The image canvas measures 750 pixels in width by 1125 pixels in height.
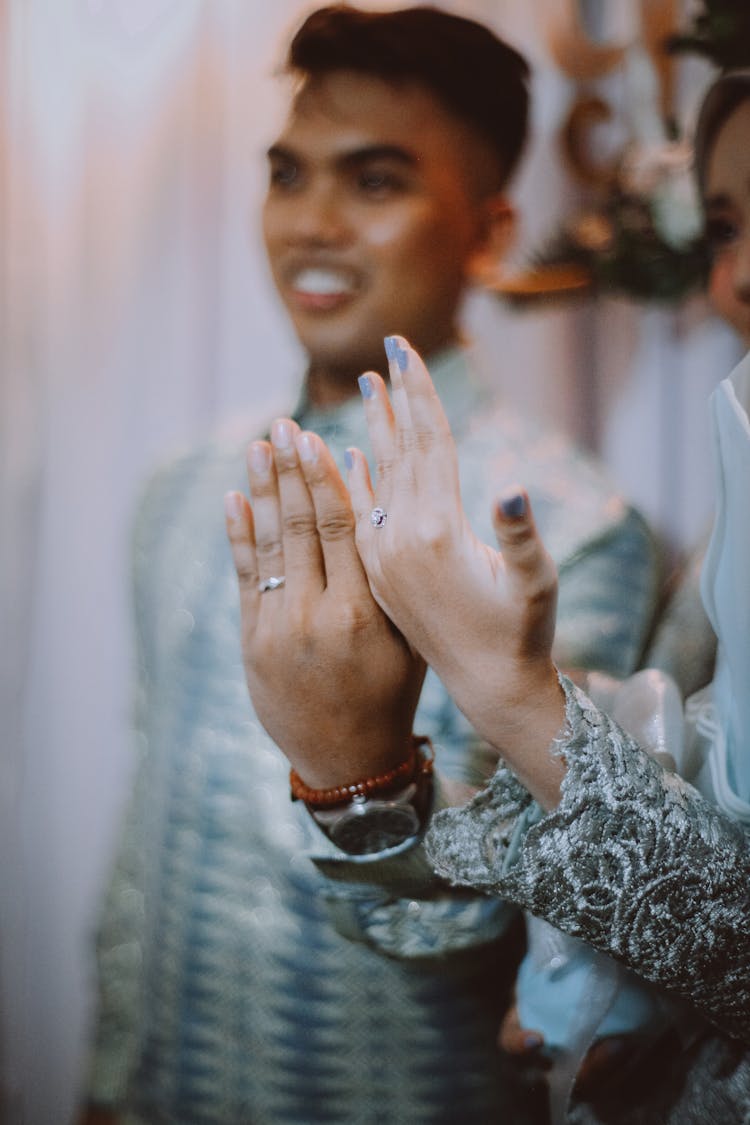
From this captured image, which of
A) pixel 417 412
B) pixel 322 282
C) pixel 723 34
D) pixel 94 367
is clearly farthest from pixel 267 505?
pixel 723 34

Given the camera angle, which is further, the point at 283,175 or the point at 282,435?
the point at 283,175

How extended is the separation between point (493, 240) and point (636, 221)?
0.12m

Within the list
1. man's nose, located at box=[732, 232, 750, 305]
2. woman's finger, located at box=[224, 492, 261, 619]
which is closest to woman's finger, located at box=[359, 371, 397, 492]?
woman's finger, located at box=[224, 492, 261, 619]

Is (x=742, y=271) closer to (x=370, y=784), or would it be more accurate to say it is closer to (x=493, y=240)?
(x=493, y=240)

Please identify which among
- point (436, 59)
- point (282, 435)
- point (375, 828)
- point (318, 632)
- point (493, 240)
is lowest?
point (375, 828)

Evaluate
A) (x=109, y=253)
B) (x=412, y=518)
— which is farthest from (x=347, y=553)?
(x=109, y=253)

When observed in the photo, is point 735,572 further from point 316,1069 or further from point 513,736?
point 316,1069

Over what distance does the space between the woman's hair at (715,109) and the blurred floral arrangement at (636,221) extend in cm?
3

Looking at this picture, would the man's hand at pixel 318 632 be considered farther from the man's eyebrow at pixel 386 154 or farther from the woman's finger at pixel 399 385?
the man's eyebrow at pixel 386 154

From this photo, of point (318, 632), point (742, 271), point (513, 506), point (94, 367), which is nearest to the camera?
point (513, 506)

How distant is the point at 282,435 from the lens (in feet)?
1.85

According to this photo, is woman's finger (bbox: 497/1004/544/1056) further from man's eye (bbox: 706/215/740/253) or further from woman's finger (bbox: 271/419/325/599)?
man's eye (bbox: 706/215/740/253)

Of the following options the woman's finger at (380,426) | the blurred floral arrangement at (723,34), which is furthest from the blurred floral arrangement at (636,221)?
the woman's finger at (380,426)

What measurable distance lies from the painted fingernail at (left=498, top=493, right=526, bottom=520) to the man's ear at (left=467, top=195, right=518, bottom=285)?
356 mm
